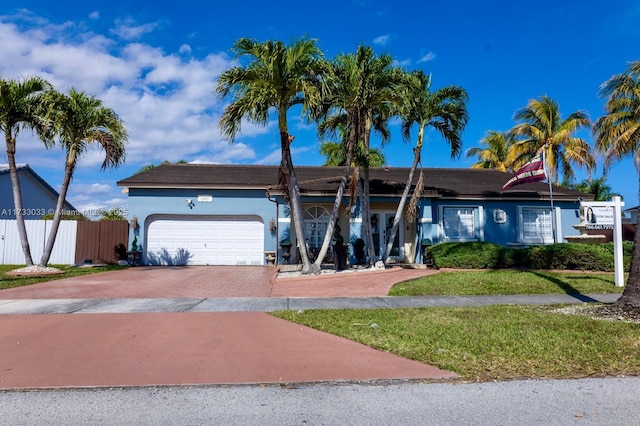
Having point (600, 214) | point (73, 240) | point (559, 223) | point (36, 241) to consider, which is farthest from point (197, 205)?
point (559, 223)

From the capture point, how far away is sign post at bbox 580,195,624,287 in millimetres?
10500

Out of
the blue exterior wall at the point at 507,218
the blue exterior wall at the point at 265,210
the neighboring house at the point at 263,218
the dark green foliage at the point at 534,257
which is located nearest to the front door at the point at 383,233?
the neighboring house at the point at 263,218

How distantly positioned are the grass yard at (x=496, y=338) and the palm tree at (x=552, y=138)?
1985cm

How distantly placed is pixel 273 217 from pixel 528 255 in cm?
1030

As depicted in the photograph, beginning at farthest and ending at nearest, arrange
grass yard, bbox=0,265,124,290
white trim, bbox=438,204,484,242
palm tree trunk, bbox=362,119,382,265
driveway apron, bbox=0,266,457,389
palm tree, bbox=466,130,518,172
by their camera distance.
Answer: palm tree, bbox=466,130,518,172 < white trim, bbox=438,204,484,242 < palm tree trunk, bbox=362,119,382,265 < grass yard, bbox=0,265,124,290 < driveway apron, bbox=0,266,457,389

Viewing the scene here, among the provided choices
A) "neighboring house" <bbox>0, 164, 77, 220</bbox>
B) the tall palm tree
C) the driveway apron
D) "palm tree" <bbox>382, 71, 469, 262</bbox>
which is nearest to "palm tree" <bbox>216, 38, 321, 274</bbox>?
the tall palm tree

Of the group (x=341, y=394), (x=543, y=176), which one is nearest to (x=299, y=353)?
(x=341, y=394)

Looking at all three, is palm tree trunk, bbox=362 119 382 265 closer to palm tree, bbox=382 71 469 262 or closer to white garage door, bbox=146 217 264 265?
palm tree, bbox=382 71 469 262

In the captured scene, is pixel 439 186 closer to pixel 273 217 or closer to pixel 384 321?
pixel 273 217

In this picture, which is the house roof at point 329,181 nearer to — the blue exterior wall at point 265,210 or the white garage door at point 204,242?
the blue exterior wall at point 265,210

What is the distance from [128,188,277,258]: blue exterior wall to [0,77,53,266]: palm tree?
4346mm

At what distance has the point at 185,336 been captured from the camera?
21.6 feet

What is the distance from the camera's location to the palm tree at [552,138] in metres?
25.2

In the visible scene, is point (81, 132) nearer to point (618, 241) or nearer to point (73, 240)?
point (73, 240)
